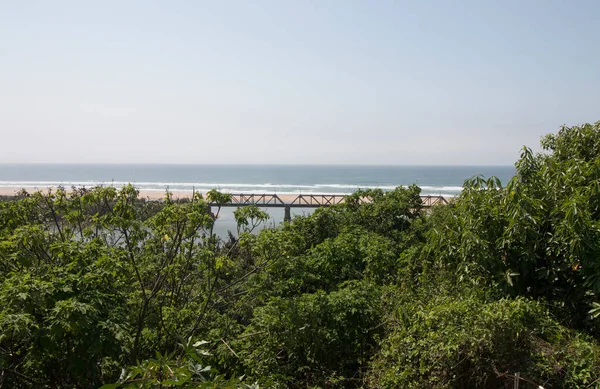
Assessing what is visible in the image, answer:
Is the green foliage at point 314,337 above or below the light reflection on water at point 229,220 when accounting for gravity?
above

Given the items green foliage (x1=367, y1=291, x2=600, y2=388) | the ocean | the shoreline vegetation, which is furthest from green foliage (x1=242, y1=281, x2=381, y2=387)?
the ocean

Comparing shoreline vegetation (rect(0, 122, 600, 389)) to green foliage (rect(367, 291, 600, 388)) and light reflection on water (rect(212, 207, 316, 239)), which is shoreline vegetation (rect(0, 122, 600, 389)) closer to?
green foliage (rect(367, 291, 600, 388))

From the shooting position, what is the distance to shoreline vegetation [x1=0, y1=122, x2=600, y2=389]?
400cm

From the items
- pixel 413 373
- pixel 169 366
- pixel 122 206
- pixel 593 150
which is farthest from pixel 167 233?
pixel 593 150

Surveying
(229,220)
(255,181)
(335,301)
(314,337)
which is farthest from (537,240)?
(255,181)

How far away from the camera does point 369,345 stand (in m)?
5.84

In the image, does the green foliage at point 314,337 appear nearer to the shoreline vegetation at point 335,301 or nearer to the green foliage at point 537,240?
the shoreline vegetation at point 335,301

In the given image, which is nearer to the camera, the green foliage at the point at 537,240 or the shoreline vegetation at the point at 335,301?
the shoreline vegetation at the point at 335,301

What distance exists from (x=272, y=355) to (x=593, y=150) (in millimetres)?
6332

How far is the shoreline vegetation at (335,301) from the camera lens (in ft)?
A: 13.1

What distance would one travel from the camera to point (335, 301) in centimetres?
591

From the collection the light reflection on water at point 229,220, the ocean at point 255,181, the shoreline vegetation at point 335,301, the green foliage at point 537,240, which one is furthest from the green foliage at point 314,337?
the light reflection on water at point 229,220

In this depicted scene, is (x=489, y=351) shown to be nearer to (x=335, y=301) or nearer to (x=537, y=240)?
(x=537, y=240)

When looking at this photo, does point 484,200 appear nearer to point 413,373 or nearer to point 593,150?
point 413,373
